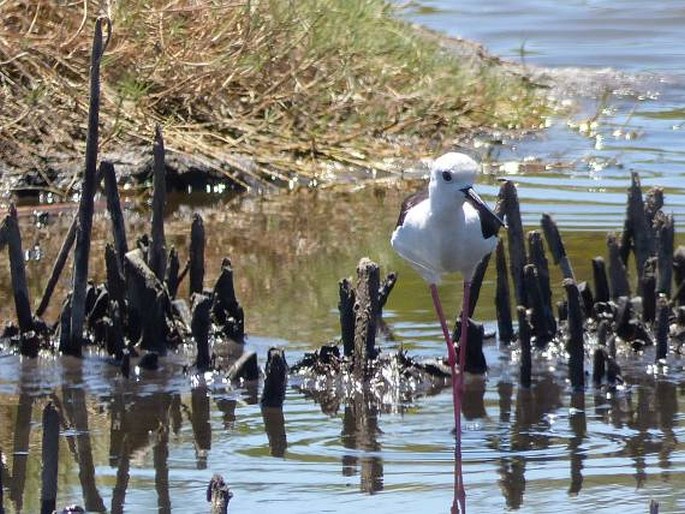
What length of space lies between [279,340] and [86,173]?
47.8 inches

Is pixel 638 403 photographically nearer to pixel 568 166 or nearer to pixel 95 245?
pixel 95 245

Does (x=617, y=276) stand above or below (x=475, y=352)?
above

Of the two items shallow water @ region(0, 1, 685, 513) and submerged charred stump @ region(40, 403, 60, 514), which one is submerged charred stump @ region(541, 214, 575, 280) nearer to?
shallow water @ region(0, 1, 685, 513)

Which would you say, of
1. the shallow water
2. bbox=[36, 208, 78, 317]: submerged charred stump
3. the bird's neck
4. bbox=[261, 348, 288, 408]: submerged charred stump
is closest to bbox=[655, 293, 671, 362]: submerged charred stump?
the shallow water

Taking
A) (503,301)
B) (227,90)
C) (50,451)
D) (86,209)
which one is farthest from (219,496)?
(227,90)

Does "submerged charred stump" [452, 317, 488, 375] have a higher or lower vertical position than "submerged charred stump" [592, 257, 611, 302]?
lower

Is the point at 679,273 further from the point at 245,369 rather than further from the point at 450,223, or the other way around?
the point at 245,369

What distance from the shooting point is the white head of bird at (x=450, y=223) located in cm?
530

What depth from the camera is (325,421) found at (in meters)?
5.45

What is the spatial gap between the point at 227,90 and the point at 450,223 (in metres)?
5.01

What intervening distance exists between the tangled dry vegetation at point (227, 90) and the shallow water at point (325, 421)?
911mm

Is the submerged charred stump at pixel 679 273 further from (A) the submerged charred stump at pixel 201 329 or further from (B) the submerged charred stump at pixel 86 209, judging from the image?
(B) the submerged charred stump at pixel 86 209

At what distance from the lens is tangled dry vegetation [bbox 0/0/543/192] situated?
30.9 feet

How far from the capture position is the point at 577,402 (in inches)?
221
